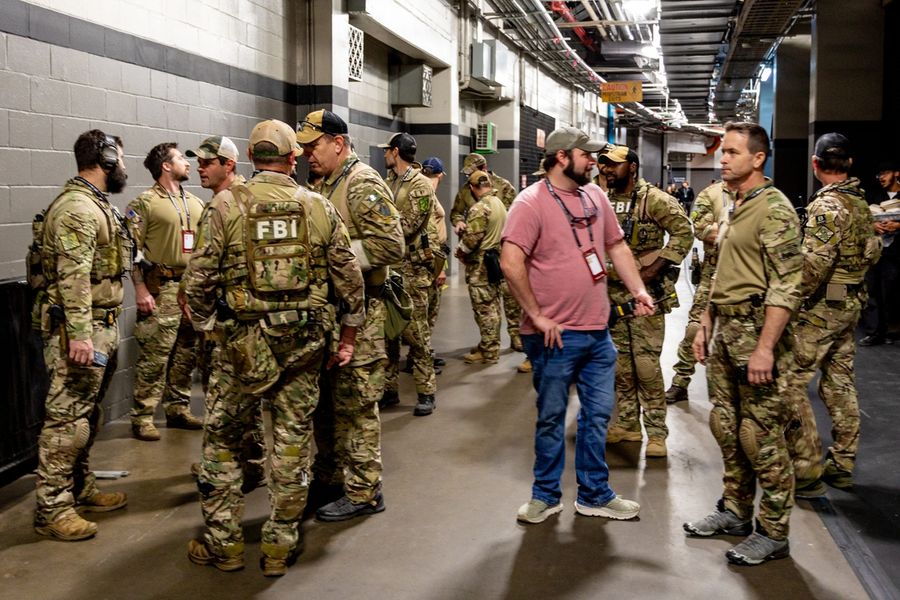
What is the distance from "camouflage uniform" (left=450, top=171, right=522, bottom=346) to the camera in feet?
24.5

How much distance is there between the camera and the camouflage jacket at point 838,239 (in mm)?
4148

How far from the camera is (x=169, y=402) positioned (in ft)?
17.2

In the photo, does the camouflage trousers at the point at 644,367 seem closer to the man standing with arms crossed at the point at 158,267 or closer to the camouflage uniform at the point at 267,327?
the camouflage uniform at the point at 267,327

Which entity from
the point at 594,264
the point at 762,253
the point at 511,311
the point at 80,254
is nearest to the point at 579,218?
the point at 594,264

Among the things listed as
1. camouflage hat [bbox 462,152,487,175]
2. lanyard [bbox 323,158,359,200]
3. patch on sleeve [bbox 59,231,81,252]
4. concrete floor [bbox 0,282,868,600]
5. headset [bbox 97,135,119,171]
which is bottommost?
concrete floor [bbox 0,282,868,600]

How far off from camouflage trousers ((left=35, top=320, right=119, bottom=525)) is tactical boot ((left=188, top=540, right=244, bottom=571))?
70 cm

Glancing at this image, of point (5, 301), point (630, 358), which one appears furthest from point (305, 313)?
point (630, 358)

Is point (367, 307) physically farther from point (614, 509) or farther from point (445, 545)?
point (614, 509)

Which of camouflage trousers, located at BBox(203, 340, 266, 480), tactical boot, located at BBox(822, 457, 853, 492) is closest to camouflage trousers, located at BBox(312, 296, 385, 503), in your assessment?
camouflage trousers, located at BBox(203, 340, 266, 480)

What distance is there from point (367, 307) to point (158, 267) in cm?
186

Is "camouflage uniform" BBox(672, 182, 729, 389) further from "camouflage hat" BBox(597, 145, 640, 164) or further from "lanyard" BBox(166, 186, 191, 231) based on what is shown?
"lanyard" BBox(166, 186, 191, 231)

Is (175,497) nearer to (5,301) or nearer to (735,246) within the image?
(5,301)

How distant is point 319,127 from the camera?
3643 millimetres

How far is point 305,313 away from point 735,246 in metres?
1.72
